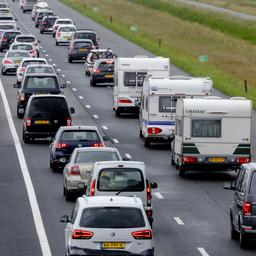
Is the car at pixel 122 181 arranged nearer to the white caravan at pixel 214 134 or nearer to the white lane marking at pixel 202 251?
the white lane marking at pixel 202 251

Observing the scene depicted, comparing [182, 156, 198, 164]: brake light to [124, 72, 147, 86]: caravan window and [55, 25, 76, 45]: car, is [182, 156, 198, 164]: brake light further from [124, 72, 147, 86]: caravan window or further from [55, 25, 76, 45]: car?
[55, 25, 76, 45]: car

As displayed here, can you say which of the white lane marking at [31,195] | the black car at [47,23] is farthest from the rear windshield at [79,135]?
the black car at [47,23]

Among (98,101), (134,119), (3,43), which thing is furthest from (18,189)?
(3,43)

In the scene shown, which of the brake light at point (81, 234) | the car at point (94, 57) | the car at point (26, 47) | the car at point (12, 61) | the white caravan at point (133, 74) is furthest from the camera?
the car at point (26, 47)

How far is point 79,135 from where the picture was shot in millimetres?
43438

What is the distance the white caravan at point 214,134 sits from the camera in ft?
139

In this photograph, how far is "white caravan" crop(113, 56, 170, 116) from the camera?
60812mm

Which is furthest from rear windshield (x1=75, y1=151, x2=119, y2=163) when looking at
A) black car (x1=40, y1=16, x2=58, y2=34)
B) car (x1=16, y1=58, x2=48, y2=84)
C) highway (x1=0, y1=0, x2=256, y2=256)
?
black car (x1=40, y1=16, x2=58, y2=34)

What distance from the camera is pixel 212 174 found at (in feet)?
146

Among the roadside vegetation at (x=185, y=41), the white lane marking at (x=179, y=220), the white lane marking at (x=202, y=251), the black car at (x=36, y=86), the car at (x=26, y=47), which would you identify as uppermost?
the white lane marking at (x=202, y=251)

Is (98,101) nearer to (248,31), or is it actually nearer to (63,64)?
(63,64)

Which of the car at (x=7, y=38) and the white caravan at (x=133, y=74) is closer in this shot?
the white caravan at (x=133, y=74)

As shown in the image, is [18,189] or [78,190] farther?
[18,189]

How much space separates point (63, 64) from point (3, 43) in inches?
405
